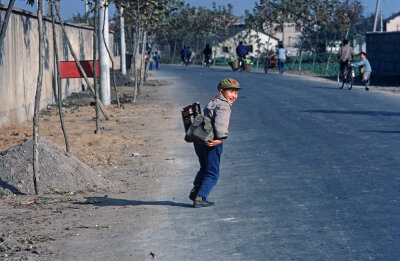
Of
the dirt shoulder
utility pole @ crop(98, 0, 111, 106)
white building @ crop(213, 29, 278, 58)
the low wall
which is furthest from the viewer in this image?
white building @ crop(213, 29, 278, 58)

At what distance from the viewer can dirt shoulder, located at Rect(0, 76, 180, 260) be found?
6145mm

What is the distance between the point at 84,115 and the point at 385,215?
12.5m

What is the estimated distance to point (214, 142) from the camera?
23.6 ft

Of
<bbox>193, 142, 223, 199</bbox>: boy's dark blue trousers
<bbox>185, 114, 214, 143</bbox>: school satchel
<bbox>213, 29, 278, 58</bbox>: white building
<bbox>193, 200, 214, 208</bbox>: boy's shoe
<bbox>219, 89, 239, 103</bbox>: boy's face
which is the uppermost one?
<bbox>219, 89, 239, 103</bbox>: boy's face

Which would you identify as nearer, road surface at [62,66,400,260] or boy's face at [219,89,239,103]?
road surface at [62,66,400,260]

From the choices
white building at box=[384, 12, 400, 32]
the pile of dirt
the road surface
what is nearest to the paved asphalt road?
the road surface

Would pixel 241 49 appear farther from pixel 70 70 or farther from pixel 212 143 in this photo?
pixel 212 143

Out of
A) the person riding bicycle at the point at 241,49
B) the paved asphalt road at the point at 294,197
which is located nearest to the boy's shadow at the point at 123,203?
the paved asphalt road at the point at 294,197

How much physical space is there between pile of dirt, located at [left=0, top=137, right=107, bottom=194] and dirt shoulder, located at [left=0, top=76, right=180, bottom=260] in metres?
0.19

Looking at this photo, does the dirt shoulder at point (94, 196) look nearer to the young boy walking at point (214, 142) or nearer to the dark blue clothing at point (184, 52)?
the young boy walking at point (214, 142)

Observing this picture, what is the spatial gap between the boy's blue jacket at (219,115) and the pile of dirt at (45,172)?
225 centimetres

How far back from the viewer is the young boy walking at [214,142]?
7145mm

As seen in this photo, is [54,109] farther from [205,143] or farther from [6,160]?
[205,143]

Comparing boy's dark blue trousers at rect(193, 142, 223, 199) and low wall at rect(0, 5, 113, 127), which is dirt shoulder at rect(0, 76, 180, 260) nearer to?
low wall at rect(0, 5, 113, 127)
